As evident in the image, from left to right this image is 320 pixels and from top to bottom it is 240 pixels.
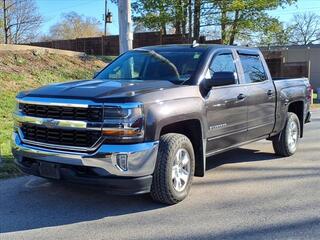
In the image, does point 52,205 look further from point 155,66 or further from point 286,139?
point 286,139

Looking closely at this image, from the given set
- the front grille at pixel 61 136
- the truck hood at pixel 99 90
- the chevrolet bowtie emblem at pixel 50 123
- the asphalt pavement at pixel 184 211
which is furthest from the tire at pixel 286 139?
the chevrolet bowtie emblem at pixel 50 123

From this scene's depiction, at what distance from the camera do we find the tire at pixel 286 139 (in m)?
8.54

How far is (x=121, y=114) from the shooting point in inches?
200

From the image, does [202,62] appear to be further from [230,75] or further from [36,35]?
[36,35]

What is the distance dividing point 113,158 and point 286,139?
4.44m

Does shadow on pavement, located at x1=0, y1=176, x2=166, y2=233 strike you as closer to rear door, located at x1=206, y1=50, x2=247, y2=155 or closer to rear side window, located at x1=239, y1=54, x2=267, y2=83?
rear door, located at x1=206, y1=50, x2=247, y2=155

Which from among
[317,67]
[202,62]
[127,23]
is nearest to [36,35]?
[317,67]

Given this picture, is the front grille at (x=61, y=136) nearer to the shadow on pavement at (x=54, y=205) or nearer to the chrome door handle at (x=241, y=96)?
the shadow on pavement at (x=54, y=205)

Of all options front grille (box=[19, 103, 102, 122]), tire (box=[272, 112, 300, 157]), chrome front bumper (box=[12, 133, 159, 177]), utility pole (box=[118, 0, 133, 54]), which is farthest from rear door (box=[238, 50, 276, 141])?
utility pole (box=[118, 0, 133, 54])

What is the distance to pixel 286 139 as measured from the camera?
8.57 m

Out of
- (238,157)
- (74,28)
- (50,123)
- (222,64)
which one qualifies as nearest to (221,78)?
(222,64)

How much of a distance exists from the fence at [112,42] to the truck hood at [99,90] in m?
17.7

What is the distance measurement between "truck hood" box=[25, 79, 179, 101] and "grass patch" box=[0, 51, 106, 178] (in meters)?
4.56

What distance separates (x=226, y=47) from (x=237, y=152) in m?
2.70
